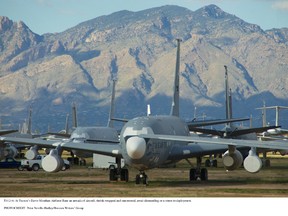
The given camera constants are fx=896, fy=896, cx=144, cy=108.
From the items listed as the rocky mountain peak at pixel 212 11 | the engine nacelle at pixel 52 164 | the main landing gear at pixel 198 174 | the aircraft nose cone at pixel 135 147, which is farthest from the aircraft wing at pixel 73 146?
the rocky mountain peak at pixel 212 11

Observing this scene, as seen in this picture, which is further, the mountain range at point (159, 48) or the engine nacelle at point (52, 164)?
the mountain range at point (159, 48)

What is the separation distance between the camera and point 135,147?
42250 mm

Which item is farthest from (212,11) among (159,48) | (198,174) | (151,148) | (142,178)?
(159,48)

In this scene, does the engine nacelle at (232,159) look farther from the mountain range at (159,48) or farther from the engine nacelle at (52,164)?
the engine nacelle at (52,164)

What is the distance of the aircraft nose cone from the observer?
1665 inches

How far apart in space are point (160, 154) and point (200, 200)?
1304 centimetres

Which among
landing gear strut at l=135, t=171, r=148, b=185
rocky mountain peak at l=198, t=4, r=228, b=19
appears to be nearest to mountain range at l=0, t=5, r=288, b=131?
rocky mountain peak at l=198, t=4, r=228, b=19

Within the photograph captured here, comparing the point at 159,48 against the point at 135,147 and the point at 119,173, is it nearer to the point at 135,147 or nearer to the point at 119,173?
the point at 119,173

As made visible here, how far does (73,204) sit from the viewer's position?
32500 mm

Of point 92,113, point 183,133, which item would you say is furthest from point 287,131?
point 183,133

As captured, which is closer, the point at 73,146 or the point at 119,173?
the point at 73,146

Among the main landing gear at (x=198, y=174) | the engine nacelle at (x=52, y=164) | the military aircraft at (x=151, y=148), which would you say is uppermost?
the military aircraft at (x=151, y=148)

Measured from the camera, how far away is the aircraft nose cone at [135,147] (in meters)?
42.3

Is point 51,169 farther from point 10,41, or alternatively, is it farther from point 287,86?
point 10,41
